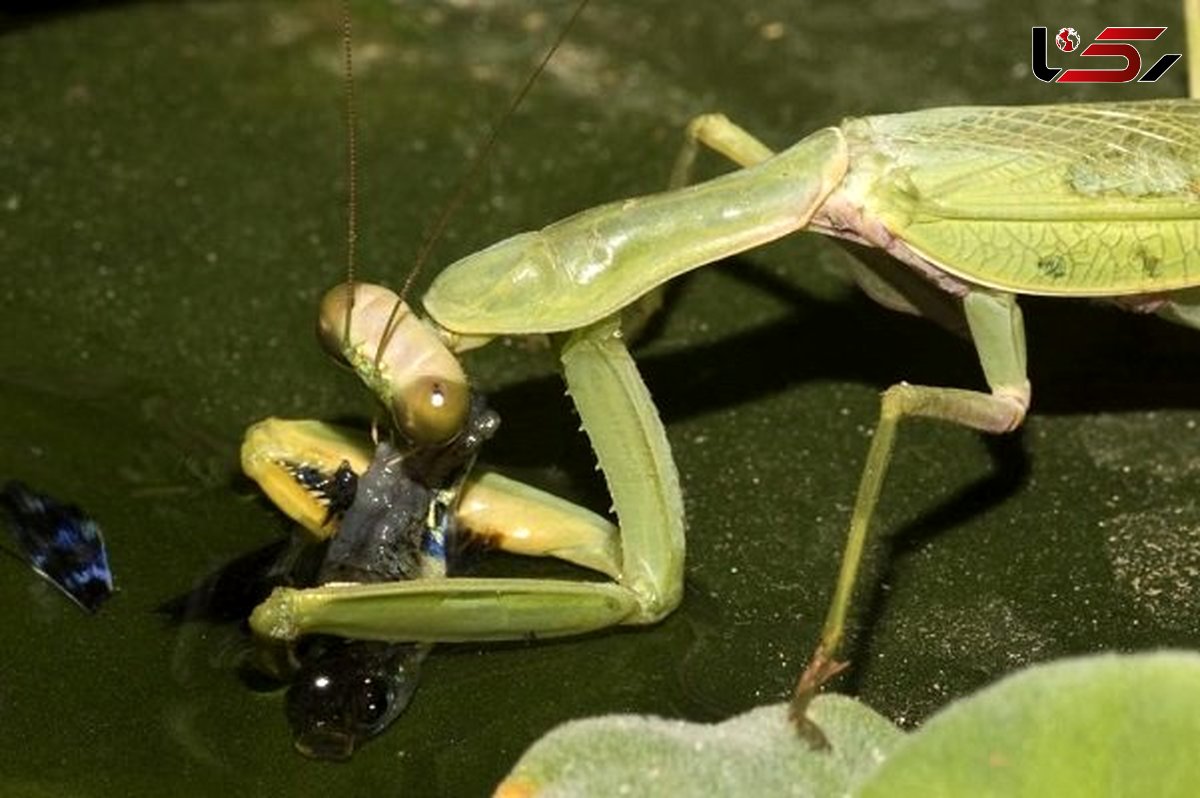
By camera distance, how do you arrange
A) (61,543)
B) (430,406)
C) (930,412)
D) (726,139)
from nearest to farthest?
(430,406), (930,412), (61,543), (726,139)

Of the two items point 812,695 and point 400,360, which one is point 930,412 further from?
point 400,360

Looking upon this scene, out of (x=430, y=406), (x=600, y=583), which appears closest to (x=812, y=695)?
(x=600, y=583)

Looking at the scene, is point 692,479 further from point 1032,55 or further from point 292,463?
point 1032,55

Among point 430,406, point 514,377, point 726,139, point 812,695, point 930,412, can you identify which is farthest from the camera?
point 514,377

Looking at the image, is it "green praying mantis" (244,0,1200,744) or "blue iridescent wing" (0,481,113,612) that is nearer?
"green praying mantis" (244,0,1200,744)

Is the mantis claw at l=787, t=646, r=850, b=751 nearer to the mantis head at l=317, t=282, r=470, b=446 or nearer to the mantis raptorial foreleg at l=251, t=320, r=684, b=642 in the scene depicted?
the mantis raptorial foreleg at l=251, t=320, r=684, b=642

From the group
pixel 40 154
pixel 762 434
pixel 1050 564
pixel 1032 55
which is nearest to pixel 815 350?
pixel 762 434

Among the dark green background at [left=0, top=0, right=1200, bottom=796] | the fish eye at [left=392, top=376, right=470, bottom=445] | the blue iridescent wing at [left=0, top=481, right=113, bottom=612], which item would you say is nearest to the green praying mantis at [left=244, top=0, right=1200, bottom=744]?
the fish eye at [left=392, top=376, right=470, bottom=445]
